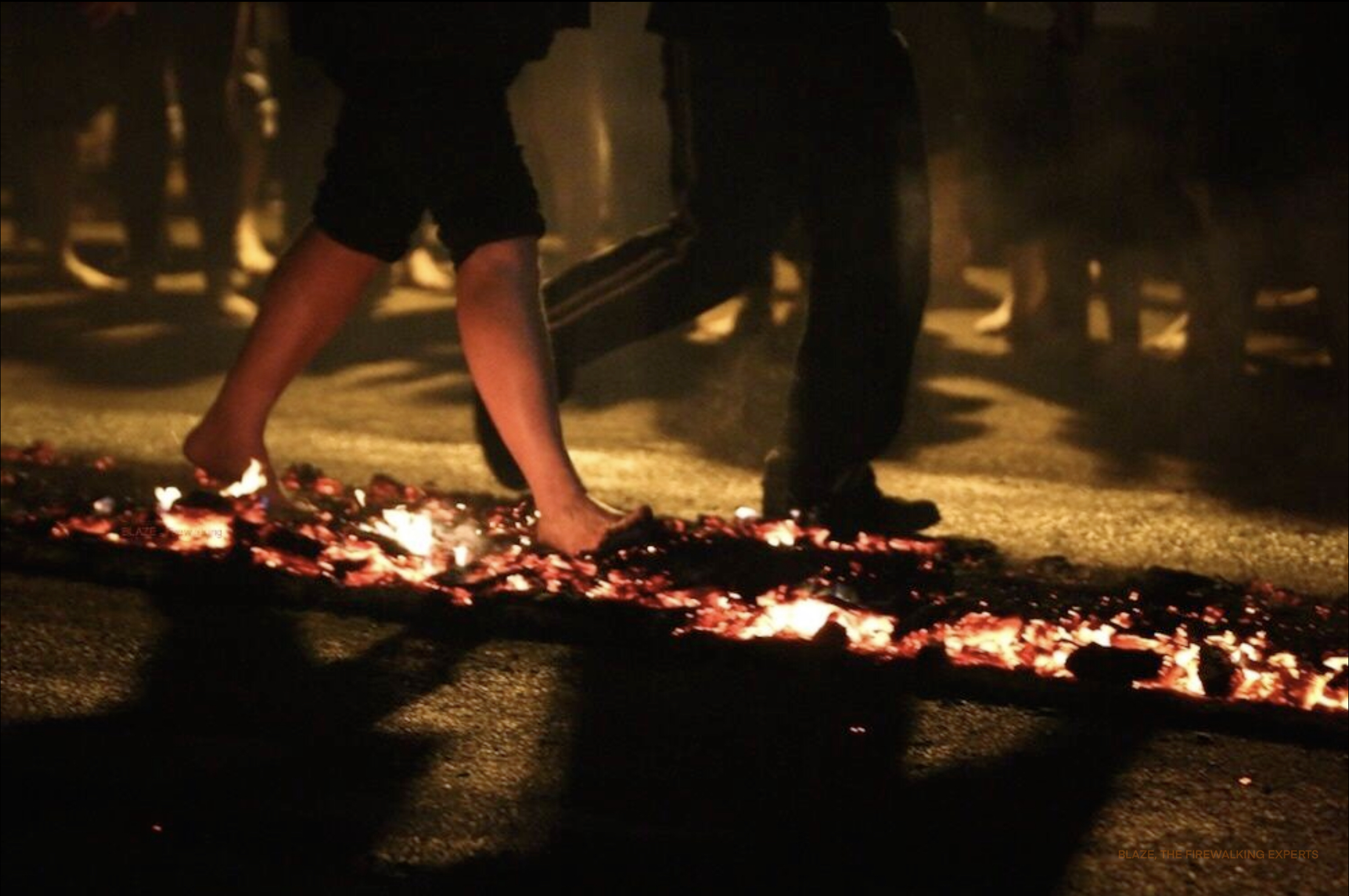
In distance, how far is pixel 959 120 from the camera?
7.88m

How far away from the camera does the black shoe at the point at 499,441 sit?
4980mm

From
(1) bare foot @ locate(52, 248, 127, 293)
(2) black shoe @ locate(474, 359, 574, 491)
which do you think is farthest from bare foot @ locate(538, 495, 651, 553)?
(1) bare foot @ locate(52, 248, 127, 293)

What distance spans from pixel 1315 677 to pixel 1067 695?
45 cm

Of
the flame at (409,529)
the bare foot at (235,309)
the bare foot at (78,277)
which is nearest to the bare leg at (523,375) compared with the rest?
the flame at (409,529)

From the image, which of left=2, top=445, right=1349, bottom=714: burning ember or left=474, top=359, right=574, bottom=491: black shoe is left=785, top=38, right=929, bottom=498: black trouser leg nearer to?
left=2, top=445, right=1349, bottom=714: burning ember

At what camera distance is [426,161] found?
4.41 m

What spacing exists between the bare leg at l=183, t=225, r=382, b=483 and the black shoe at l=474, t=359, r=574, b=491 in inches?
17.5

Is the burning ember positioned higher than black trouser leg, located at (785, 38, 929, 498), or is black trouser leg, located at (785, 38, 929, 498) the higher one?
black trouser leg, located at (785, 38, 929, 498)

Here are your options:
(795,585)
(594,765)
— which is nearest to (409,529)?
(795,585)

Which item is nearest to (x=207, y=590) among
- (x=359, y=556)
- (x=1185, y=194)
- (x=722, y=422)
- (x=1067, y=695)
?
(x=359, y=556)

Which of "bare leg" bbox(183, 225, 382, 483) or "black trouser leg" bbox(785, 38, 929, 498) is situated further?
"black trouser leg" bbox(785, 38, 929, 498)

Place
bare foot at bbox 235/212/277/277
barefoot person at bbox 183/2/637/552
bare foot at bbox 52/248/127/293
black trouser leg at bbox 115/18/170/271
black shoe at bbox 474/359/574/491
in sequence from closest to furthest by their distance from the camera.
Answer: barefoot person at bbox 183/2/637/552, black shoe at bbox 474/359/574/491, black trouser leg at bbox 115/18/170/271, bare foot at bbox 52/248/127/293, bare foot at bbox 235/212/277/277

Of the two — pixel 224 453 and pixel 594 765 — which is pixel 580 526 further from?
pixel 594 765

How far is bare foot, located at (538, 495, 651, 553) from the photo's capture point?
447 centimetres
